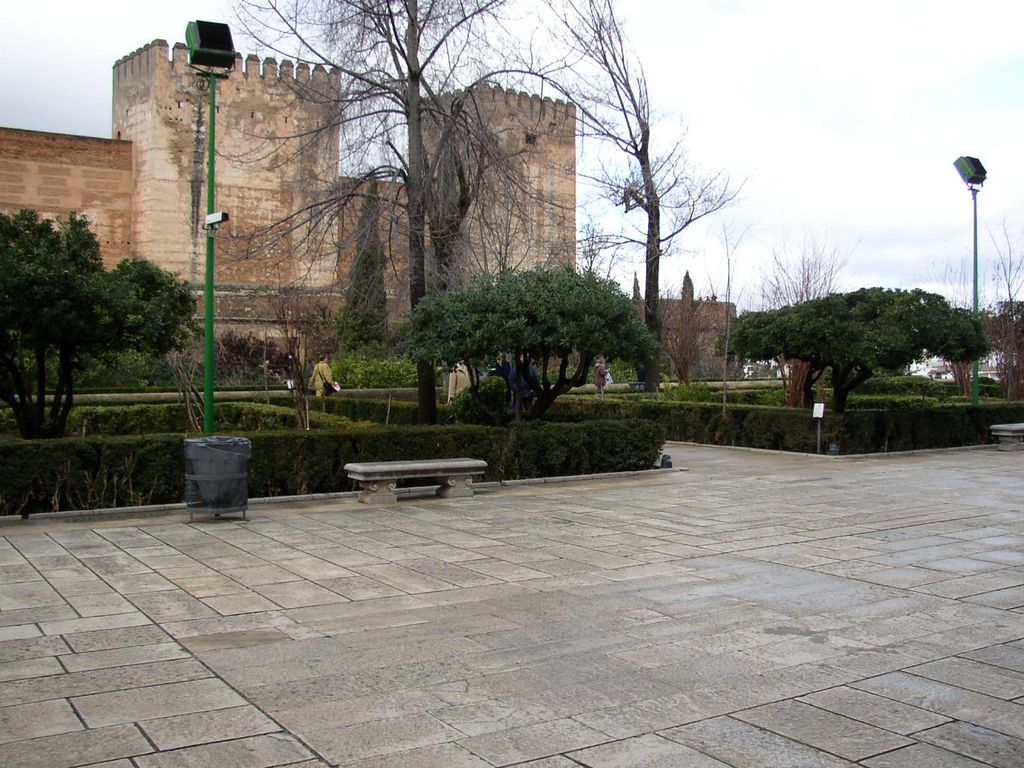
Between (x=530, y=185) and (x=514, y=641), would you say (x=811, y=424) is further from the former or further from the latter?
(x=514, y=641)

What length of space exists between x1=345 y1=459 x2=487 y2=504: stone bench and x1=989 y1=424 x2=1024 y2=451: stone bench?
481 inches

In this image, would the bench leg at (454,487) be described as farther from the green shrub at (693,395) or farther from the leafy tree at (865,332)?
the green shrub at (693,395)

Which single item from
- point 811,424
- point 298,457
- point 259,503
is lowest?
point 259,503

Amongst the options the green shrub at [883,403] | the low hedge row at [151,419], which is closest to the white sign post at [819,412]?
the green shrub at [883,403]

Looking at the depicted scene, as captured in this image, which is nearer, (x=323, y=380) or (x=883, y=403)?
(x=323, y=380)

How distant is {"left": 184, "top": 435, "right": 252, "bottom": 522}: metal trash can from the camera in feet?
32.6

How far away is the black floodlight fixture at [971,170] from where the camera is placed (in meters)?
20.9

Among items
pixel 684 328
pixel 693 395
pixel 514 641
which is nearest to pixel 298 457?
pixel 514 641

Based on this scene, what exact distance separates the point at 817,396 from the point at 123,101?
88.0 ft

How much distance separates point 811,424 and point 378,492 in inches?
362

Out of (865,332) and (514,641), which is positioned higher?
(865,332)

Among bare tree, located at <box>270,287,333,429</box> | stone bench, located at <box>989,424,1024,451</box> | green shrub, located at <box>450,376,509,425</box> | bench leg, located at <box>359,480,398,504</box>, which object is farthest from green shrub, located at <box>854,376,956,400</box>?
bench leg, located at <box>359,480,398,504</box>

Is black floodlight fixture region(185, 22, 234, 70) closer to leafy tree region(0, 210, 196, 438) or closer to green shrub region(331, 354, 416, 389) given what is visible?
leafy tree region(0, 210, 196, 438)

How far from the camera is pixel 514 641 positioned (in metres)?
5.82
